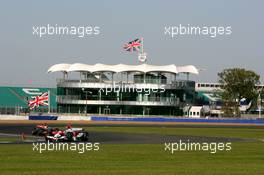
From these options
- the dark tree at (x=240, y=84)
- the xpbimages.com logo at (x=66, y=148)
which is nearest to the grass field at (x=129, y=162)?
the xpbimages.com logo at (x=66, y=148)

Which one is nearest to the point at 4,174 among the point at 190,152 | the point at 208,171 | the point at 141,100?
the point at 208,171

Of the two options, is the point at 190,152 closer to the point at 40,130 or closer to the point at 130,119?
the point at 40,130

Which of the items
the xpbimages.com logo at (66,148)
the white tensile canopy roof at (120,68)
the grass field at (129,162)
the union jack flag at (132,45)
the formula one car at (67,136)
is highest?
the union jack flag at (132,45)

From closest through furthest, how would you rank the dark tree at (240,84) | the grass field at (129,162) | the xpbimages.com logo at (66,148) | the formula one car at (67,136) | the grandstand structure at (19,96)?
1. the grass field at (129,162)
2. the xpbimages.com logo at (66,148)
3. the formula one car at (67,136)
4. the grandstand structure at (19,96)
5. the dark tree at (240,84)

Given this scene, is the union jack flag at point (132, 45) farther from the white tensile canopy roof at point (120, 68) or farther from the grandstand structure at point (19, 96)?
the grandstand structure at point (19, 96)

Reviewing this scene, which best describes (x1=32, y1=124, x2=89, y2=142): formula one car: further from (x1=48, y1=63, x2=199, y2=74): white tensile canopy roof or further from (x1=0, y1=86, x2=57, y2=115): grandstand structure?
(x1=0, y1=86, x2=57, y2=115): grandstand structure

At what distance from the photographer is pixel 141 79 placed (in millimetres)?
133500

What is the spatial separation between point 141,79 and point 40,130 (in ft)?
249

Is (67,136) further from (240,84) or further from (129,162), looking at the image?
(240,84)

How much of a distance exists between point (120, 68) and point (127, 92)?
5.56 meters

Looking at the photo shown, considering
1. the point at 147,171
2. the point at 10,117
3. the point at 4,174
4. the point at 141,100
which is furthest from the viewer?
the point at 141,100

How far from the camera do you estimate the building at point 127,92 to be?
130500 mm

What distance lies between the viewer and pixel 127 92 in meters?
132

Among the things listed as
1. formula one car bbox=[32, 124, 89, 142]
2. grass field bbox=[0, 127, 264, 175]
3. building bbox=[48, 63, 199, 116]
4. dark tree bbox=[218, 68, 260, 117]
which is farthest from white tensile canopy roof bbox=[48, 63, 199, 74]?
grass field bbox=[0, 127, 264, 175]
